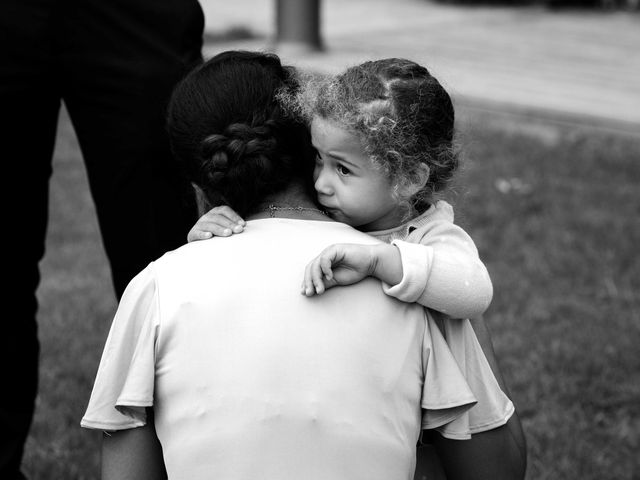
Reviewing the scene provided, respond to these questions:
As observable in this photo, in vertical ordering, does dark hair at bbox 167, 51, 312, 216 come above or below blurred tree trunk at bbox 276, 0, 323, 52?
above

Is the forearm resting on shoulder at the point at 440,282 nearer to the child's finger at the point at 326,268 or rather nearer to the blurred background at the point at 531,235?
the child's finger at the point at 326,268

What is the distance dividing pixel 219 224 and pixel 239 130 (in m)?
0.15

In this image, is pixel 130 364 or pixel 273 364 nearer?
pixel 273 364

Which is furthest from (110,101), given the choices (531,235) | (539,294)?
(531,235)

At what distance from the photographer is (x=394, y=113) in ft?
5.57

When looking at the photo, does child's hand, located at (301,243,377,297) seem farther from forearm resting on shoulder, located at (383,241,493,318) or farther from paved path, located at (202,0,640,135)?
paved path, located at (202,0,640,135)

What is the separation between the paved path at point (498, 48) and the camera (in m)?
7.02

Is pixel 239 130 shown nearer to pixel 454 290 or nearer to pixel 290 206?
pixel 290 206

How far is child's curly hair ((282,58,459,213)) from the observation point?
170 cm

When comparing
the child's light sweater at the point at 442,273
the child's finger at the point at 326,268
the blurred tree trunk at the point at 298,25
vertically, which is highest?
the child's finger at the point at 326,268

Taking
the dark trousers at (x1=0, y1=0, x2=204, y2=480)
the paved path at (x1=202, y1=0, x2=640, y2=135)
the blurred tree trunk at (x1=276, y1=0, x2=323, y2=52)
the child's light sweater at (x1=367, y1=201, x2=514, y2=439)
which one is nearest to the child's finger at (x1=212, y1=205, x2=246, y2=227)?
the child's light sweater at (x1=367, y1=201, x2=514, y2=439)

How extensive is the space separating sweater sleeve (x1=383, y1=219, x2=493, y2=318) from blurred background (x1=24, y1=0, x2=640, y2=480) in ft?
0.72

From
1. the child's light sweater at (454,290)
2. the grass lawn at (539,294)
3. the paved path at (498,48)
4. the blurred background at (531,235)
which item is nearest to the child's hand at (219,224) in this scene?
the child's light sweater at (454,290)

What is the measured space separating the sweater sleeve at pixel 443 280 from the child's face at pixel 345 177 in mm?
105
